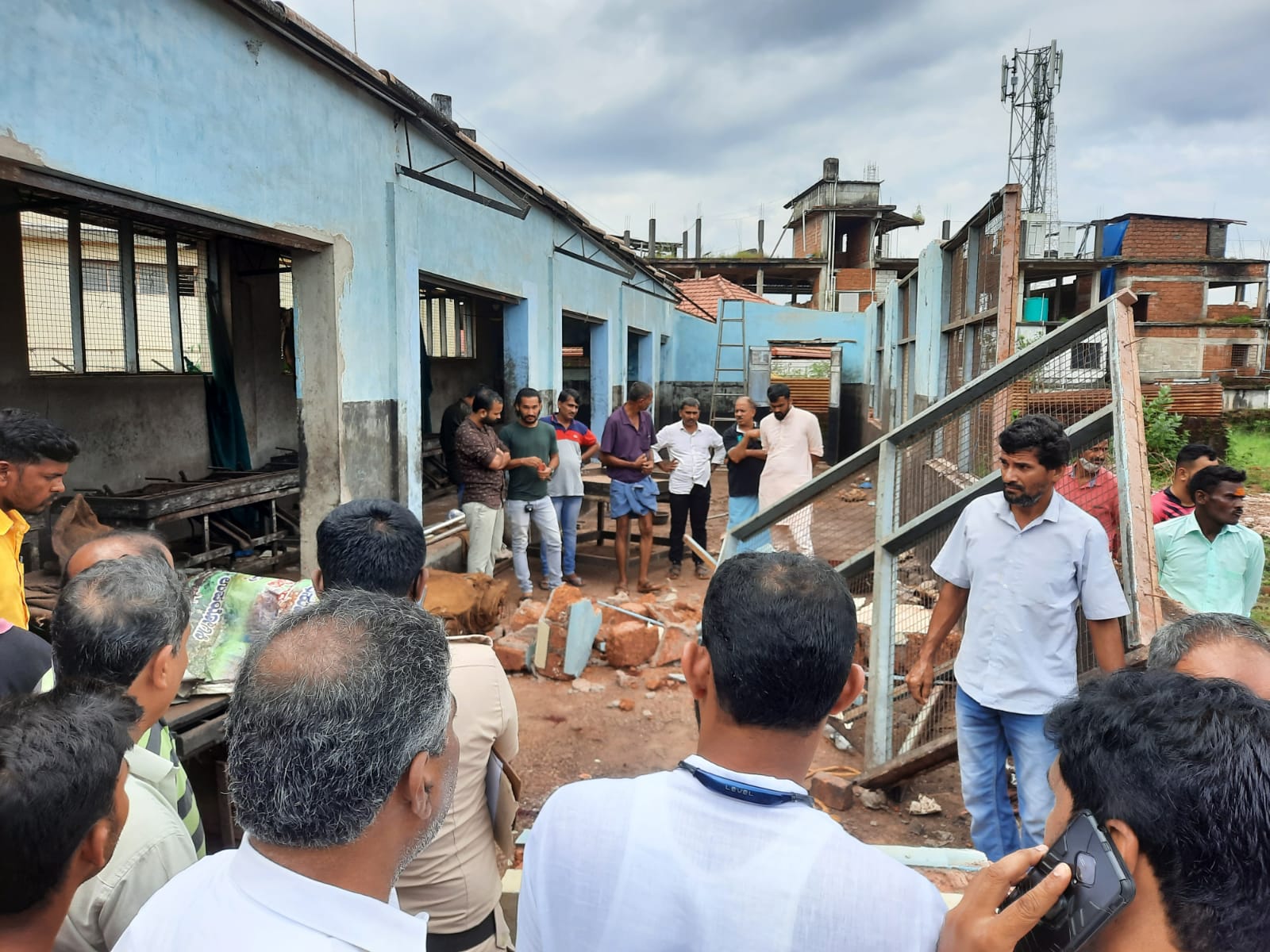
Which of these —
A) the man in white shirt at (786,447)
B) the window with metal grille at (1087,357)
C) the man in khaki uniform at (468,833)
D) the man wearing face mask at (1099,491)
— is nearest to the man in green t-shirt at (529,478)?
the man in white shirt at (786,447)

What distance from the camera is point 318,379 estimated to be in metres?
5.38

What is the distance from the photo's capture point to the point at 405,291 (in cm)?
611

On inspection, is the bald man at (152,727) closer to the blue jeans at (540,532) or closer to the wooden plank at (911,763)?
the wooden plank at (911,763)

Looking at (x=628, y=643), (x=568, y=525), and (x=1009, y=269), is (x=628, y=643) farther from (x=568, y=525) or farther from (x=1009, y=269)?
(x=1009, y=269)

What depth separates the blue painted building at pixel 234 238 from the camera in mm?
3525

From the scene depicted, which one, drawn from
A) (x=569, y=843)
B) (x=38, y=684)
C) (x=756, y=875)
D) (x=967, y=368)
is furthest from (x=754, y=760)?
(x=967, y=368)

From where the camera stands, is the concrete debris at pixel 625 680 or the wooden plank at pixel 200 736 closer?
the wooden plank at pixel 200 736

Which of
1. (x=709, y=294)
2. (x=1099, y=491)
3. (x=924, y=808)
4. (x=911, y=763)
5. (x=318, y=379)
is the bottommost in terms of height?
(x=924, y=808)

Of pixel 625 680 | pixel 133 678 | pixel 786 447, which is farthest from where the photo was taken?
pixel 786 447

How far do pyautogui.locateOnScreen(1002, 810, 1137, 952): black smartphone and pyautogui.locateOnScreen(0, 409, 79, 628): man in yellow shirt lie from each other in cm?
284

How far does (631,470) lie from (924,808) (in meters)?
4.07

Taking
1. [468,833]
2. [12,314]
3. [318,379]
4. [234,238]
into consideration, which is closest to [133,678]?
[468,833]

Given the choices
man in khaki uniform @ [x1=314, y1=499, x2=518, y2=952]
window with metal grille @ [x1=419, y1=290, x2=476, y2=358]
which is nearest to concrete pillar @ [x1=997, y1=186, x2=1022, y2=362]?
man in khaki uniform @ [x1=314, y1=499, x2=518, y2=952]

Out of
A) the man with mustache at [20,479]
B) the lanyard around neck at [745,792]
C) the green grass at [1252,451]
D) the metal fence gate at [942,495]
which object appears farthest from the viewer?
the green grass at [1252,451]
